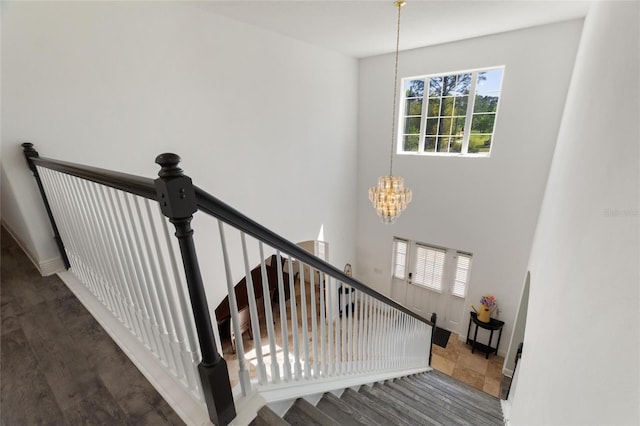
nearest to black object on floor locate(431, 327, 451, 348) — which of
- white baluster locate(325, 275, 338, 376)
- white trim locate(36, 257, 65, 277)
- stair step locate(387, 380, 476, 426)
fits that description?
stair step locate(387, 380, 476, 426)

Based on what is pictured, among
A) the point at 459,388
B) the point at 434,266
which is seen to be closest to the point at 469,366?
the point at 459,388

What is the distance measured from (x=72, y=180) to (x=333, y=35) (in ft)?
12.2

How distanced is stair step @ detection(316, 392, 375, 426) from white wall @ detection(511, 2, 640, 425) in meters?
0.92

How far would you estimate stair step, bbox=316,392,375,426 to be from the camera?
1642mm

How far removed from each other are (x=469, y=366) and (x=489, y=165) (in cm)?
362

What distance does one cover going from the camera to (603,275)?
0.92 meters

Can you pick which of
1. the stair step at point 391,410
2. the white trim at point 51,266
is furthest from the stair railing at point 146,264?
the stair step at point 391,410

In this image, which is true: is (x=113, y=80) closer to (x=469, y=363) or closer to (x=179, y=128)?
(x=179, y=128)

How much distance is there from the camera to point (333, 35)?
3.97m

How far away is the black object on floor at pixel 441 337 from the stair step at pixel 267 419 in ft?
17.3

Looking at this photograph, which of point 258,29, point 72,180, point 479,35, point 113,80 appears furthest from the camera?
point 479,35

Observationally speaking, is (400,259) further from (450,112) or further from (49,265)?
(49,265)

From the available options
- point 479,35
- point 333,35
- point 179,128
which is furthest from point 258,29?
point 479,35

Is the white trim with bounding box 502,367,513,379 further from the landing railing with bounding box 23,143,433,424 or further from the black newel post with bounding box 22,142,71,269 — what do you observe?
the black newel post with bounding box 22,142,71,269
